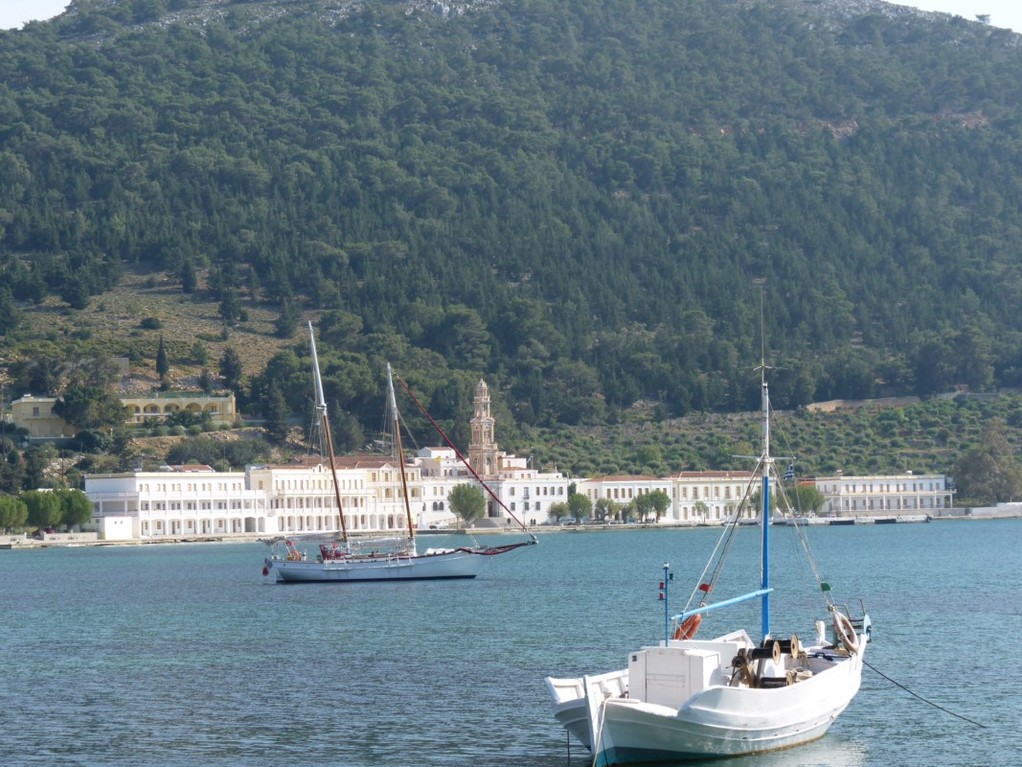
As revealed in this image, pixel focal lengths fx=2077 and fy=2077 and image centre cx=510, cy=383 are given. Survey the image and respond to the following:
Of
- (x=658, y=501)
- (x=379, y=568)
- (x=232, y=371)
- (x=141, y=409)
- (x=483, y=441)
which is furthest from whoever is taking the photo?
(x=232, y=371)

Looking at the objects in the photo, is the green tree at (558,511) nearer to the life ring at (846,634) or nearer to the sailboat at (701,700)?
the life ring at (846,634)

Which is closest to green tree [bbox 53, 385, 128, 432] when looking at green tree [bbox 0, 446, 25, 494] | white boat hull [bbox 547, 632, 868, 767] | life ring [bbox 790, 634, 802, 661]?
green tree [bbox 0, 446, 25, 494]

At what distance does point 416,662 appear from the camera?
4084cm

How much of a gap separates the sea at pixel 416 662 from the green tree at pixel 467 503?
49.8m

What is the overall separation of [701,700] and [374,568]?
145ft

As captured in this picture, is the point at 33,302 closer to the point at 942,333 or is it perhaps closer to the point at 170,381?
the point at 170,381

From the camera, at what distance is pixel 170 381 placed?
150 meters

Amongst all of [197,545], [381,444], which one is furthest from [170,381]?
[197,545]

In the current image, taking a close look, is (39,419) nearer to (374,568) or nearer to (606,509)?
(606,509)

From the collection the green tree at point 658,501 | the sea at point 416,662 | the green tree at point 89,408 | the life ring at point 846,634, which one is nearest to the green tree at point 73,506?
the green tree at point 89,408

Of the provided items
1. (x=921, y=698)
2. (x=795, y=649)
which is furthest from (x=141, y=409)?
(x=795, y=649)

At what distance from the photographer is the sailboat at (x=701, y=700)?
26.8m

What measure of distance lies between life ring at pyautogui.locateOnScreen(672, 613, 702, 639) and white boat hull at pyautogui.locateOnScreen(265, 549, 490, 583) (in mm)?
40532

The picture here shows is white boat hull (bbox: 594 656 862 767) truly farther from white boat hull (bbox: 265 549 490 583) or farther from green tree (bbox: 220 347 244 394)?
green tree (bbox: 220 347 244 394)
